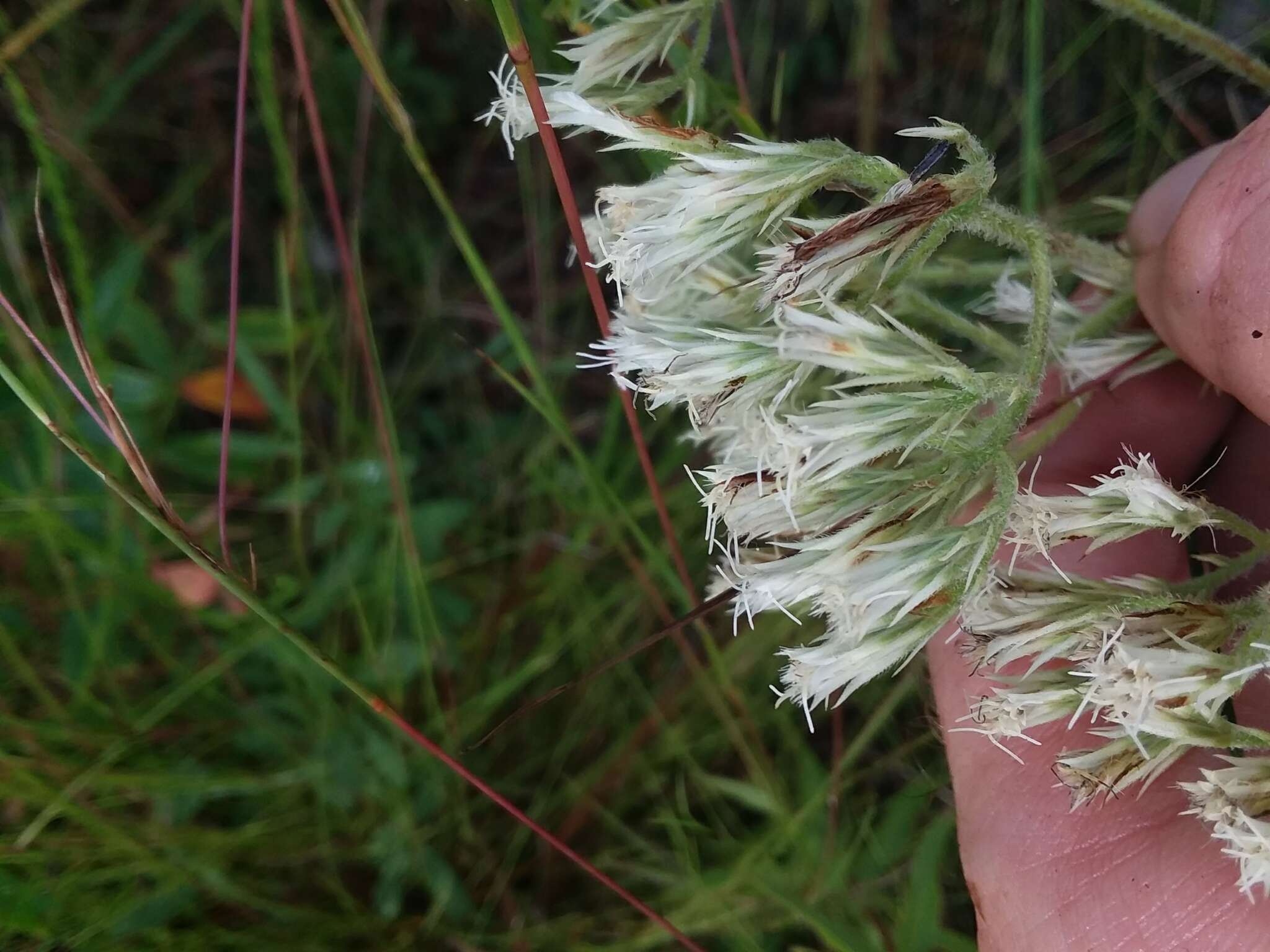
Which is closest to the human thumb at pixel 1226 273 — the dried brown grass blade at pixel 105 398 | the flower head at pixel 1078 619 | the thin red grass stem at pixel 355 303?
the flower head at pixel 1078 619

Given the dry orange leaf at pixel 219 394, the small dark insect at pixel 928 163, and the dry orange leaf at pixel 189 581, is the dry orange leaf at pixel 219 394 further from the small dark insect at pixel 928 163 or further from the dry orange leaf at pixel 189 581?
the small dark insect at pixel 928 163

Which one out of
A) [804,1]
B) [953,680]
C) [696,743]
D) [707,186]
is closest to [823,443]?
[707,186]

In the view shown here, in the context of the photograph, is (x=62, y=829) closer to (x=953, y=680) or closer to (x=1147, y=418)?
(x=953, y=680)

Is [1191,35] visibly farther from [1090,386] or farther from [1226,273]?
[1090,386]

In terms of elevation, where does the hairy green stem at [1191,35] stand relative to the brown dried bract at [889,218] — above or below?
above

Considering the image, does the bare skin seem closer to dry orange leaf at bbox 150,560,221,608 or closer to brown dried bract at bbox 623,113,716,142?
brown dried bract at bbox 623,113,716,142

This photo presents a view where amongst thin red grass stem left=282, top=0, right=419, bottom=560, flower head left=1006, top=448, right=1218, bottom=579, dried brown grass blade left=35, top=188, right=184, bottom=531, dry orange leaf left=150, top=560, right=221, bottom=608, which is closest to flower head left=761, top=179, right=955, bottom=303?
flower head left=1006, top=448, right=1218, bottom=579
